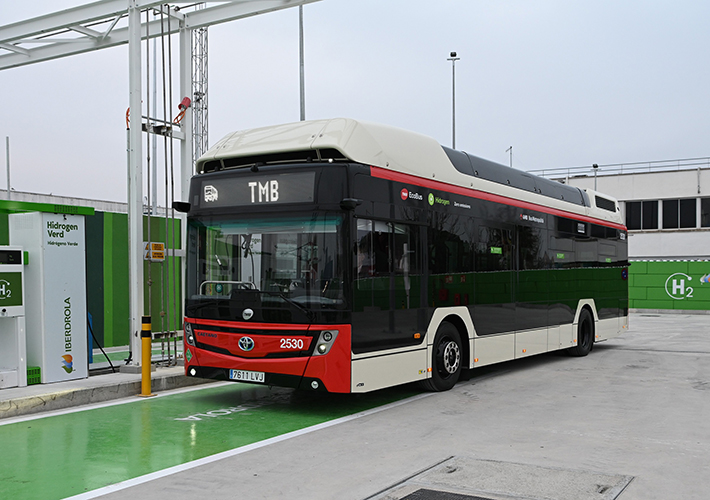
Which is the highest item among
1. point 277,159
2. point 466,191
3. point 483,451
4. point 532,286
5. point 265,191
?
point 277,159

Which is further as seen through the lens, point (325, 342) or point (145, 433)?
point (325, 342)

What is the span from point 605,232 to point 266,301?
1071cm

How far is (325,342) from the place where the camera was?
8.01 meters

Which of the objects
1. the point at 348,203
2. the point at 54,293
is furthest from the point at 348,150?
the point at 54,293

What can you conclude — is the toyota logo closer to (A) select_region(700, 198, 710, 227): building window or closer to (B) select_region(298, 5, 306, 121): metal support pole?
(B) select_region(298, 5, 306, 121): metal support pole

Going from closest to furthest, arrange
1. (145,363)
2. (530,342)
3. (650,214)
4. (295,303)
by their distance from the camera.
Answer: (295,303) → (145,363) → (530,342) → (650,214)

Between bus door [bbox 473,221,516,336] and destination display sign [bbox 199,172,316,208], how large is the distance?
3.68 m

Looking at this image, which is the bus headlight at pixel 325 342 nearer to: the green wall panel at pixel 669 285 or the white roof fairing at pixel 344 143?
the white roof fairing at pixel 344 143

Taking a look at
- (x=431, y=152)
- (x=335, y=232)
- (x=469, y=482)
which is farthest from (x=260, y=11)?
(x=469, y=482)

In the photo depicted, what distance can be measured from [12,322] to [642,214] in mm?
38713

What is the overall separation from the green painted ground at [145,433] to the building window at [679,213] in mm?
35455

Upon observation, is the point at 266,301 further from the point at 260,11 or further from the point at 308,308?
the point at 260,11

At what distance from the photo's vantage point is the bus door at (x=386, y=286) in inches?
324

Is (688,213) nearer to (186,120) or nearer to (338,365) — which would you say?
(186,120)
